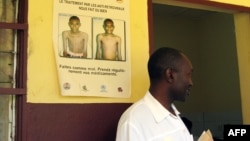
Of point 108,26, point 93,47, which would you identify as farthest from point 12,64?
point 108,26

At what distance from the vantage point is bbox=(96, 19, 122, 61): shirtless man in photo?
1.71m

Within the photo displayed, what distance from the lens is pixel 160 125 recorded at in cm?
139

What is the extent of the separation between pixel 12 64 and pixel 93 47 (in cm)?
38

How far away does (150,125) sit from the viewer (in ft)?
4.48

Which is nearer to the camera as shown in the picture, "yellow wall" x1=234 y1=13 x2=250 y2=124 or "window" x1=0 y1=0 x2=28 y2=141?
"window" x1=0 y1=0 x2=28 y2=141

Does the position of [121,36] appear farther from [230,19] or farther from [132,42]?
[230,19]

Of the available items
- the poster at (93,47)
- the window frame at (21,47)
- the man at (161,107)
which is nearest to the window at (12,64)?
the window frame at (21,47)

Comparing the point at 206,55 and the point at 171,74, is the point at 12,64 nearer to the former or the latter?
the point at 171,74

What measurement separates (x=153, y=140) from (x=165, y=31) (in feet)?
8.65

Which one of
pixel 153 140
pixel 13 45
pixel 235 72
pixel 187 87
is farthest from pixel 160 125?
pixel 235 72

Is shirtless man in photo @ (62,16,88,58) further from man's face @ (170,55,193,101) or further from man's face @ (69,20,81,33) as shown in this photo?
man's face @ (170,55,193,101)

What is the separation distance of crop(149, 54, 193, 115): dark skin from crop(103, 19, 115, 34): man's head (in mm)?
409

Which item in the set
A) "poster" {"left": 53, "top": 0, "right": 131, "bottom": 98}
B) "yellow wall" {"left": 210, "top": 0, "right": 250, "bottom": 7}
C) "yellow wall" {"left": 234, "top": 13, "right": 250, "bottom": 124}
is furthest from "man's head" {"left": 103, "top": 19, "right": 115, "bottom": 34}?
"yellow wall" {"left": 234, "top": 13, "right": 250, "bottom": 124}

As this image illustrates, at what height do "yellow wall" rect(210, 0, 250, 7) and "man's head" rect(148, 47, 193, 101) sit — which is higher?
"yellow wall" rect(210, 0, 250, 7)
